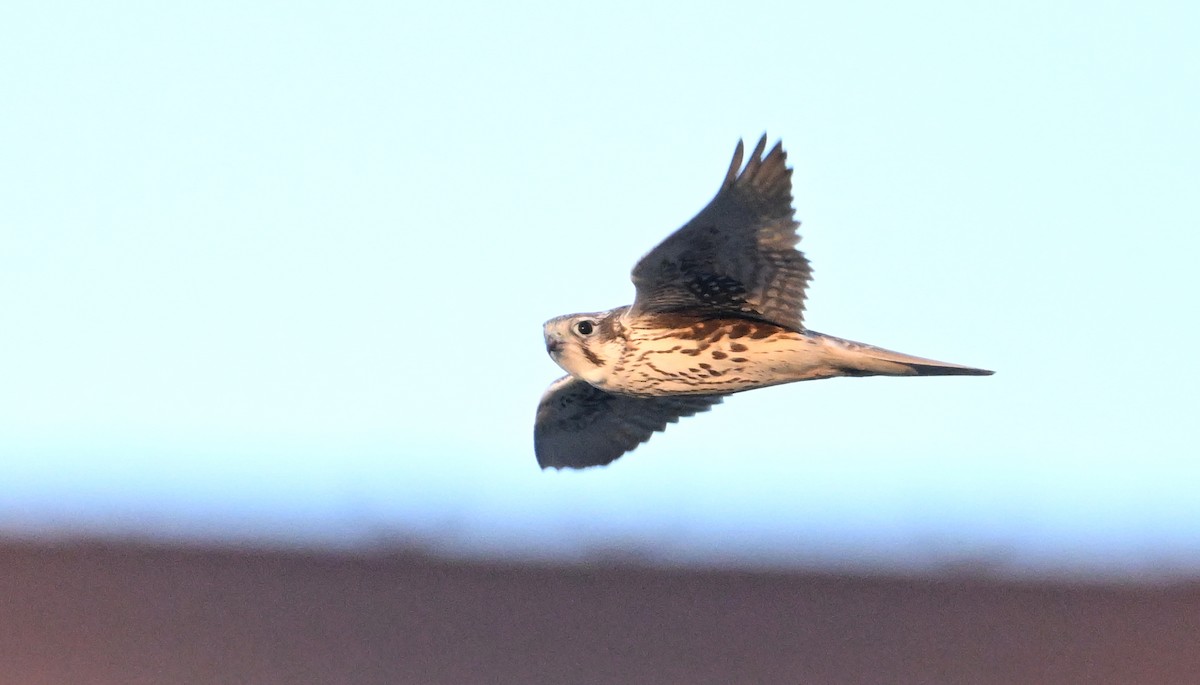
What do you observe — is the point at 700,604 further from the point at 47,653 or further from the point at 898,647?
the point at 47,653

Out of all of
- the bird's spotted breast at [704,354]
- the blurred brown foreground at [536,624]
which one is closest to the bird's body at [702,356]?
the bird's spotted breast at [704,354]

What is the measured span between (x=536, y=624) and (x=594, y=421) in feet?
6.30

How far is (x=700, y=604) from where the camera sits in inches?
370

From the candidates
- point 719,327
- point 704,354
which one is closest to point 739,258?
point 719,327

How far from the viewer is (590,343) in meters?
6.78

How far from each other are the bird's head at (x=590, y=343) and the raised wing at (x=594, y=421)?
0.91 m

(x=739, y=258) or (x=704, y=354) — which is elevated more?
(x=739, y=258)

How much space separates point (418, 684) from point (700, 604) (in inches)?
67.9

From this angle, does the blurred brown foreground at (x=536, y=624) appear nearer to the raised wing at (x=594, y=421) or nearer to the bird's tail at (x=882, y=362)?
the raised wing at (x=594, y=421)

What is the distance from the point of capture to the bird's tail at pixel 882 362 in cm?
651

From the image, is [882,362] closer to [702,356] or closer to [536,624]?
[702,356]

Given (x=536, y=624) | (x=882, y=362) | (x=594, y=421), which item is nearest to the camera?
(x=882, y=362)

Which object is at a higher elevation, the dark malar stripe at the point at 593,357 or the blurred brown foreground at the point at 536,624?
the dark malar stripe at the point at 593,357

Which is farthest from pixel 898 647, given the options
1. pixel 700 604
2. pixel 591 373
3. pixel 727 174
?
pixel 727 174
